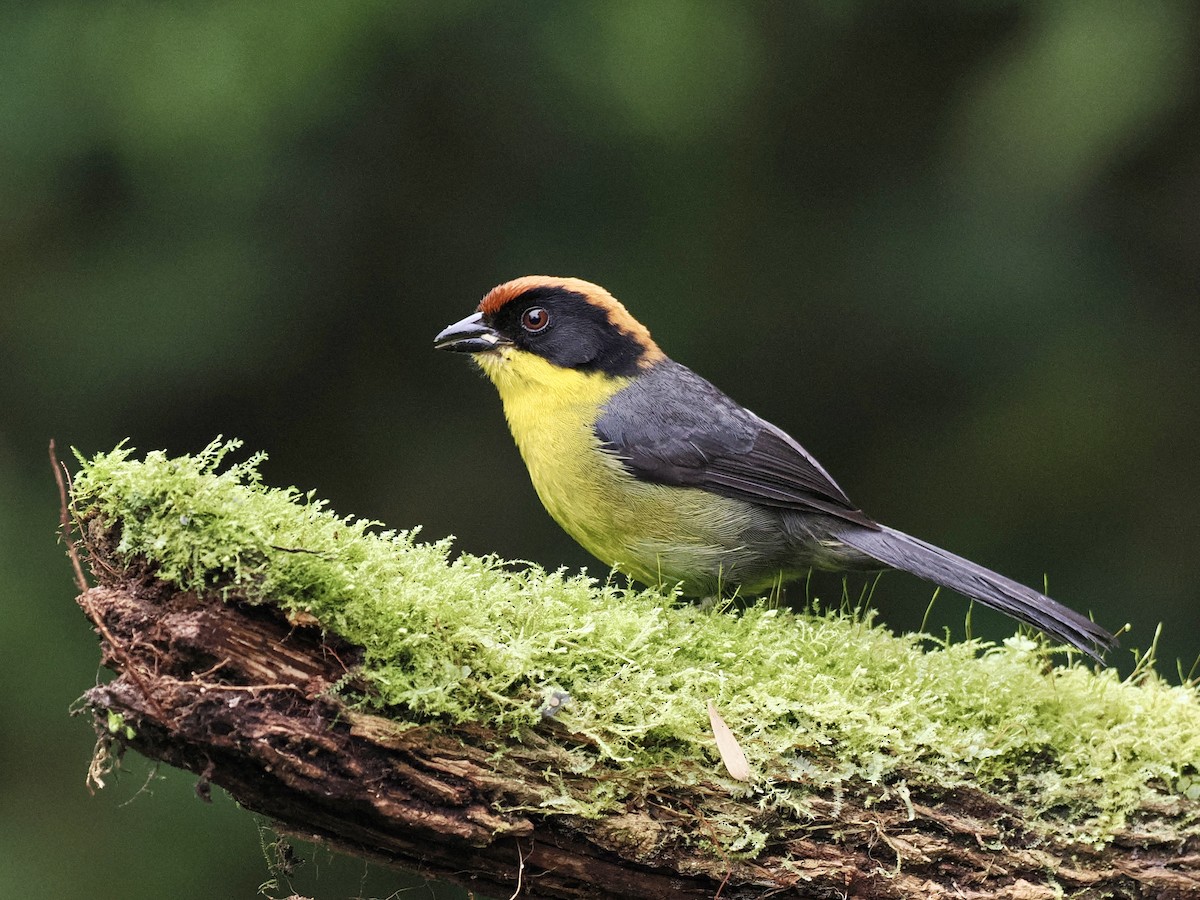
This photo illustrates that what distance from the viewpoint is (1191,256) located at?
22.4ft

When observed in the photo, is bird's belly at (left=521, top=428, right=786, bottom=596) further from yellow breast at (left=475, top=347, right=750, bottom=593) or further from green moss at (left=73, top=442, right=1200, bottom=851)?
green moss at (left=73, top=442, right=1200, bottom=851)

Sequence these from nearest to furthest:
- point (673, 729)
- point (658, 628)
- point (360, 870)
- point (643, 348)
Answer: point (673, 729) → point (658, 628) → point (643, 348) → point (360, 870)

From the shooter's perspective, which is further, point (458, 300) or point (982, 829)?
point (458, 300)

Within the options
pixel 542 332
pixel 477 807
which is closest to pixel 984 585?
pixel 542 332

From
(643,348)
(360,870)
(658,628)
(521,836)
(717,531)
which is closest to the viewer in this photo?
(521,836)

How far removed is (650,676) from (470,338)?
81.0 inches

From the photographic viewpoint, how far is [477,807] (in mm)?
2916

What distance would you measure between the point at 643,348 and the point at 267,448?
2.54 meters

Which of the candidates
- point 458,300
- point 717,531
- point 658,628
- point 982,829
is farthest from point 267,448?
point 982,829

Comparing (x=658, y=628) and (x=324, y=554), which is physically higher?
(x=324, y=554)

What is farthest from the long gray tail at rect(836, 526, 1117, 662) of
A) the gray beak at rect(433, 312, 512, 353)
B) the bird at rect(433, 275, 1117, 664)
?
the gray beak at rect(433, 312, 512, 353)

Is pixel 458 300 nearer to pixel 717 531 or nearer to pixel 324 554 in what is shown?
pixel 717 531

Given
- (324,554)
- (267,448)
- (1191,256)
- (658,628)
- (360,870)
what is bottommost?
(360,870)

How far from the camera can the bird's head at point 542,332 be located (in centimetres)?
489
